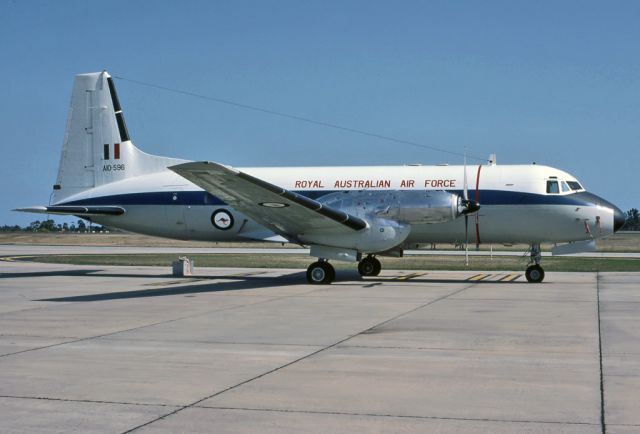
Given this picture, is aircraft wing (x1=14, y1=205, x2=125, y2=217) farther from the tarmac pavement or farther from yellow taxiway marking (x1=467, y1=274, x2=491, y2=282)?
yellow taxiway marking (x1=467, y1=274, x2=491, y2=282)

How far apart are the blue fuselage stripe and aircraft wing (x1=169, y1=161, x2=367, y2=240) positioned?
2.89 metres

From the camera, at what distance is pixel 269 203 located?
21953 mm

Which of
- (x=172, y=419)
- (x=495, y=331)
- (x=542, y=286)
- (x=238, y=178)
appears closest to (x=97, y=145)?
(x=238, y=178)

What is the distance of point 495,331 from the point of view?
13.4 metres

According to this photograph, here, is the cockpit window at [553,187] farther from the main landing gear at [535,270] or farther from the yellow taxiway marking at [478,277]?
the yellow taxiway marking at [478,277]

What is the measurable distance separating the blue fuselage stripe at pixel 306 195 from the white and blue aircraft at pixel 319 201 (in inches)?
1.4

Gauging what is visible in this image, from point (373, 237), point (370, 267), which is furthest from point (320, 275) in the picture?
point (370, 267)

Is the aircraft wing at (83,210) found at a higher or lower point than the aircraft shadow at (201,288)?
higher

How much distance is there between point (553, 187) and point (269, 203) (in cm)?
948

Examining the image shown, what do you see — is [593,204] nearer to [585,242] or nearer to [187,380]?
[585,242]

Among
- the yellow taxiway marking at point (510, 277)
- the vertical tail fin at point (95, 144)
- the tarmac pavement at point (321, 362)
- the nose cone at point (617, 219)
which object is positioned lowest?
the tarmac pavement at point (321, 362)

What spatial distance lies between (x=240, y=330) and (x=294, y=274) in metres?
15.6

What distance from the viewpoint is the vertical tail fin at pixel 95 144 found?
94.6 ft

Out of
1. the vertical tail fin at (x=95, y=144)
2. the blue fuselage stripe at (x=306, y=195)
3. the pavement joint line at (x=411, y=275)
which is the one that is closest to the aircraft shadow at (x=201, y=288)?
the blue fuselage stripe at (x=306, y=195)
